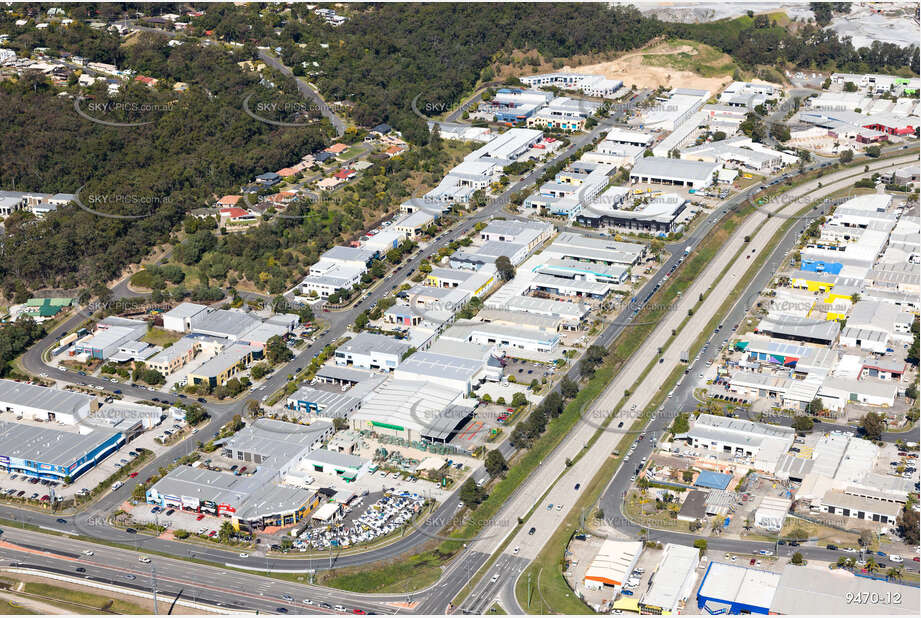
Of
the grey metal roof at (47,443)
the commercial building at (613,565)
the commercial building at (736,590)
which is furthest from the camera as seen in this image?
the grey metal roof at (47,443)

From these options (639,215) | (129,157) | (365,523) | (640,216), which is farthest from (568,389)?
(129,157)

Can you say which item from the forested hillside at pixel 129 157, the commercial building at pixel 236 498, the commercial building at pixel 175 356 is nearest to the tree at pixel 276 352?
the commercial building at pixel 175 356

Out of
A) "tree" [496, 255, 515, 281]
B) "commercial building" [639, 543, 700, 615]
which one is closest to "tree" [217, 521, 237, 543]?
"commercial building" [639, 543, 700, 615]

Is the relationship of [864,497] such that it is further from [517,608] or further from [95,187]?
[95,187]

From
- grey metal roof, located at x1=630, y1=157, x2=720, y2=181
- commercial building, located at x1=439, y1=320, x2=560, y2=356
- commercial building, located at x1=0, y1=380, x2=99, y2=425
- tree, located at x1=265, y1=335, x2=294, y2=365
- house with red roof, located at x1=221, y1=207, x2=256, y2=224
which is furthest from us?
grey metal roof, located at x1=630, y1=157, x2=720, y2=181

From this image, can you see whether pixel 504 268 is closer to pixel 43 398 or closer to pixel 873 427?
pixel 873 427

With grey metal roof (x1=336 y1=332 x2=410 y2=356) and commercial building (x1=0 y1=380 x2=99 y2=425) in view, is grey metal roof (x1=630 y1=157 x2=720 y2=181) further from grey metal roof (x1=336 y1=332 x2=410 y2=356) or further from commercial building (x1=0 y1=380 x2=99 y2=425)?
commercial building (x1=0 y1=380 x2=99 y2=425)

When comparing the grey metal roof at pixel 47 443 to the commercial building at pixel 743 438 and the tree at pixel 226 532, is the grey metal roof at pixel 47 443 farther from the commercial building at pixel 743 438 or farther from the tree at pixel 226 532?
the commercial building at pixel 743 438
